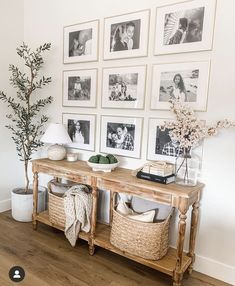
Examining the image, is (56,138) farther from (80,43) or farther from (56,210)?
(80,43)

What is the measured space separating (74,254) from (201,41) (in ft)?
6.93

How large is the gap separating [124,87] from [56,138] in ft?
2.74

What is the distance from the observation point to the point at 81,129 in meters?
2.76

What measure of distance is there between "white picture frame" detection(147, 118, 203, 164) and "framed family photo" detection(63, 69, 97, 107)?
2.35 feet

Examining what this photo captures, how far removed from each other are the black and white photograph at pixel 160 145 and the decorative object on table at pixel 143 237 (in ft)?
1.55

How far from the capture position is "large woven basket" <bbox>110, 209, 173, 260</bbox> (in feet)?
6.38

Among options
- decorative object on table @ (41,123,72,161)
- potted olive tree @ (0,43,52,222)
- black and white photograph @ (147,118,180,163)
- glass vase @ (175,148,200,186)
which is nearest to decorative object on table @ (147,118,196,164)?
black and white photograph @ (147,118,180,163)

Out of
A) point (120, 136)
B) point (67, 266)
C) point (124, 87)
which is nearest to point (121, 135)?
point (120, 136)

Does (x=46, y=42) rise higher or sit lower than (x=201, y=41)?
higher

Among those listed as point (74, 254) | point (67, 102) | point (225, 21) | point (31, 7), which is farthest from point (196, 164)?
point (31, 7)

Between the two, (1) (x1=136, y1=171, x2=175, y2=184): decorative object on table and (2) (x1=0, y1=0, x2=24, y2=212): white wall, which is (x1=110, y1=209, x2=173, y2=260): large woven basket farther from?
(2) (x1=0, y1=0, x2=24, y2=212): white wall

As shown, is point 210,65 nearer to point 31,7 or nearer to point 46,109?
point 46,109

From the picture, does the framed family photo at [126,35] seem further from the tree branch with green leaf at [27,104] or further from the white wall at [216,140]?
the tree branch with green leaf at [27,104]

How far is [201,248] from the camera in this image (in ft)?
7.00
